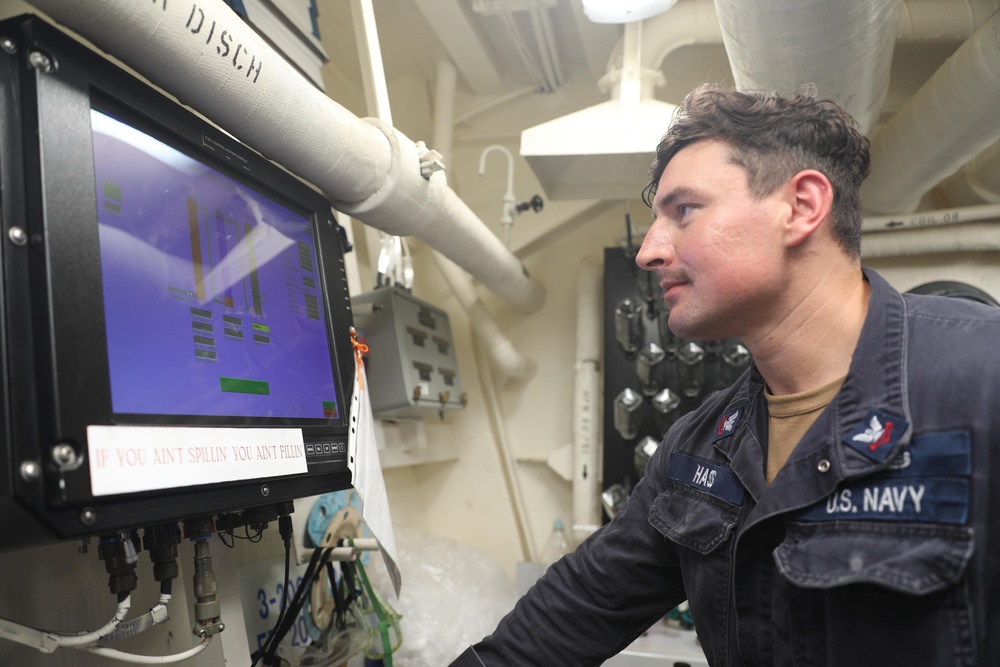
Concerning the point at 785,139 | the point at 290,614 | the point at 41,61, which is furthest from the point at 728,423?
the point at 41,61

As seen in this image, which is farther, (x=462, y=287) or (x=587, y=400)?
(x=587, y=400)

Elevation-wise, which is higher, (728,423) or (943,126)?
(943,126)

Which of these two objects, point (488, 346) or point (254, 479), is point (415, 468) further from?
point (254, 479)

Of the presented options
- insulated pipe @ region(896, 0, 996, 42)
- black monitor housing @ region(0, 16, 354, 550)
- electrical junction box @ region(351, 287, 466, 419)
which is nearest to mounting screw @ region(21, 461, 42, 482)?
black monitor housing @ region(0, 16, 354, 550)

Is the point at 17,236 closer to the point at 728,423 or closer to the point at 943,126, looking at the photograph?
the point at 728,423

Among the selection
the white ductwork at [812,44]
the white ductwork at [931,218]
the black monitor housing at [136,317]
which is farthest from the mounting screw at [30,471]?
the white ductwork at [931,218]

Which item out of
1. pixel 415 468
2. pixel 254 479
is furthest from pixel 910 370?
pixel 415 468

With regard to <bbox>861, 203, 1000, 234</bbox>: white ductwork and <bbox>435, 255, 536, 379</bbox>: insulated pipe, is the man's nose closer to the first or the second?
<bbox>435, 255, 536, 379</bbox>: insulated pipe

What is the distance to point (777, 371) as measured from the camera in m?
1.08

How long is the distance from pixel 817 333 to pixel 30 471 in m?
0.98

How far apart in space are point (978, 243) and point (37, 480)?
2.65 m

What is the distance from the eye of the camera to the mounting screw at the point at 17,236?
663mm

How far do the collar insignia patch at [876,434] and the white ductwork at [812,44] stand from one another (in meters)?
0.67

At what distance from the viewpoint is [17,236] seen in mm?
668
